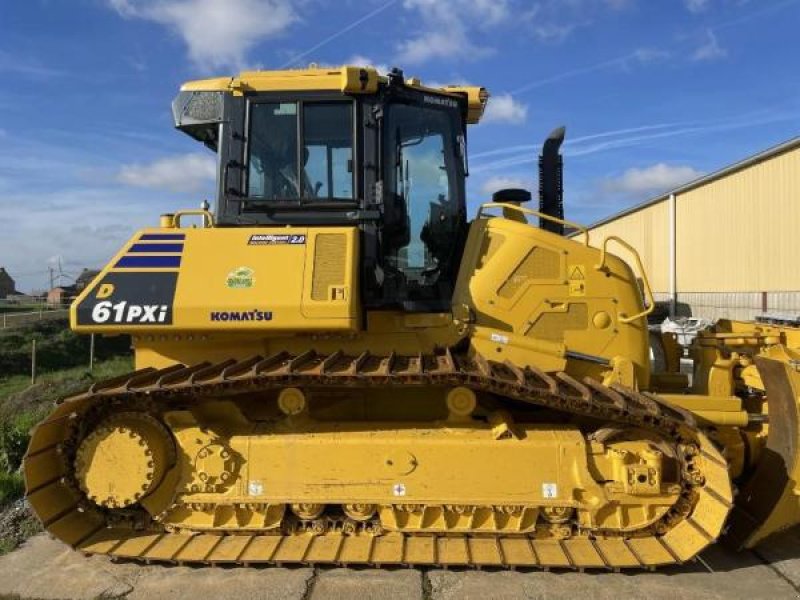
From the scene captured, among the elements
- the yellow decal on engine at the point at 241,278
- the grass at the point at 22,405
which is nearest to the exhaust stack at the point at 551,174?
the yellow decal on engine at the point at 241,278

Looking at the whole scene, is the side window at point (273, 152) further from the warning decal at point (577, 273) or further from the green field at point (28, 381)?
the green field at point (28, 381)

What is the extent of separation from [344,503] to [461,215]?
2.36 m

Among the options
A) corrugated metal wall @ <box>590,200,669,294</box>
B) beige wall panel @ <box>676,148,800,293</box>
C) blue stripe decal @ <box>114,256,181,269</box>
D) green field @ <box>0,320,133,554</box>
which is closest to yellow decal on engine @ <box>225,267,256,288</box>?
blue stripe decal @ <box>114,256,181,269</box>

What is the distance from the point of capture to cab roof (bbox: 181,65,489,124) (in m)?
4.89

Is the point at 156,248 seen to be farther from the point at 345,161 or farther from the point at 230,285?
the point at 345,161

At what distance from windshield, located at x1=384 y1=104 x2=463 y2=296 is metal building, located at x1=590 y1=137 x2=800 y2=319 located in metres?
13.6

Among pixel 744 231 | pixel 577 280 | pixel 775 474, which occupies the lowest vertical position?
pixel 775 474

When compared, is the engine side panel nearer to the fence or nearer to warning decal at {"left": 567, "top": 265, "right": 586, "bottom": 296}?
warning decal at {"left": 567, "top": 265, "right": 586, "bottom": 296}

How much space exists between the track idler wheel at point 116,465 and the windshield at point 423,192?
2219 millimetres

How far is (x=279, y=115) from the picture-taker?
16.6 feet

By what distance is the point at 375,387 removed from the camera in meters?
4.64

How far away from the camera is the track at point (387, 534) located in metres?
4.22

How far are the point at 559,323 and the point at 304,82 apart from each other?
104 inches

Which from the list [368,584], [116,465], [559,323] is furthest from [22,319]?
[559,323]
